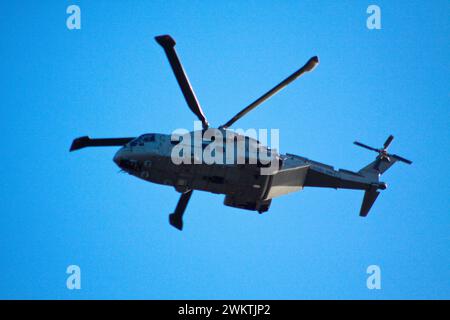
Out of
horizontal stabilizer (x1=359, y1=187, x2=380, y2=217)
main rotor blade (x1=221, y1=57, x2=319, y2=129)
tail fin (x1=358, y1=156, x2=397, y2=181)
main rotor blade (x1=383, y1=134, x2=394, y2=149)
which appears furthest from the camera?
main rotor blade (x1=383, y1=134, x2=394, y2=149)

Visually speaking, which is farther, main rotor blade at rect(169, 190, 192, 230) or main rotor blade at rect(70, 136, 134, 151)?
main rotor blade at rect(169, 190, 192, 230)

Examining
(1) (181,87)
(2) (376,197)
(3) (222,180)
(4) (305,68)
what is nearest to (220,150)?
(3) (222,180)

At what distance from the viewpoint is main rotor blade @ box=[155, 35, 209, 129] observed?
975 inches

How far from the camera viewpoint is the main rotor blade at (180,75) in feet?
81.3

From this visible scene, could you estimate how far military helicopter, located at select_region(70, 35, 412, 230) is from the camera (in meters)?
26.4

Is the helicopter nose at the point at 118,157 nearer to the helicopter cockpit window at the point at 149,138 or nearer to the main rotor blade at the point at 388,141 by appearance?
the helicopter cockpit window at the point at 149,138

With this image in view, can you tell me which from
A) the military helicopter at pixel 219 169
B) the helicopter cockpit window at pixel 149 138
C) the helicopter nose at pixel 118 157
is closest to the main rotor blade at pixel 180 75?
the military helicopter at pixel 219 169

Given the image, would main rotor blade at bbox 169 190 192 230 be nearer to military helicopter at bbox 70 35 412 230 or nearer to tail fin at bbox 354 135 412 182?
military helicopter at bbox 70 35 412 230

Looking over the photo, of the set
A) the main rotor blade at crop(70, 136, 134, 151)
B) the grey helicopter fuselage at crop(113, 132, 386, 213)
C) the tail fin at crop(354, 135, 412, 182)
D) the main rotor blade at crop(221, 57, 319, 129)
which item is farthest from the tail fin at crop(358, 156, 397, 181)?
the main rotor blade at crop(70, 136, 134, 151)

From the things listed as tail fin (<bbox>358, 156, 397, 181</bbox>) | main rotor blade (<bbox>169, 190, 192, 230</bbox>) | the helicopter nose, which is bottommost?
main rotor blade (<bbox>169, 190, 192, 230</bbox>)

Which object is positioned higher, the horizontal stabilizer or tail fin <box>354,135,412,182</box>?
tail fin <box>354,135,412,182</box>

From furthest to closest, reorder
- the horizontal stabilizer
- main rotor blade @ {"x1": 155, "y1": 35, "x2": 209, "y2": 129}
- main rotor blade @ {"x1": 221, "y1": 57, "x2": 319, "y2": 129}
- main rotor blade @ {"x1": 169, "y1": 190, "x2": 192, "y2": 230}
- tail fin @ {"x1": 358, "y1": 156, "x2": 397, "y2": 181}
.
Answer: tail fin @ {"x1": 358, "y1": 156, "x2": 397, "y2": 181} < the horizontal stabilizer < main rotor blade @ {"x1": 169, "y1": 190, "x2": 192, "y2": 230} < main rotor blade @ {"x1": 221, "y1": 57, "x2": 319, "y2": 129} < main rotor blade @ {"x1": 155, "y1": 35, "x2": 209, "y2": 129}

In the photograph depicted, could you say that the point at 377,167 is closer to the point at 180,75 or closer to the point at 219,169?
the point at 219,169

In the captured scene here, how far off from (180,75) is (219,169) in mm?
4850
